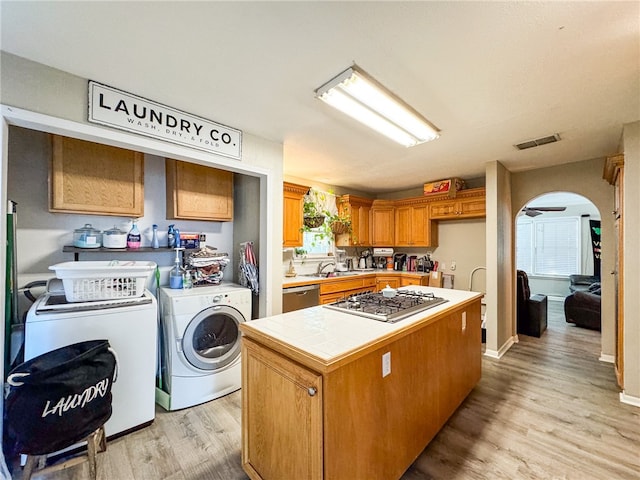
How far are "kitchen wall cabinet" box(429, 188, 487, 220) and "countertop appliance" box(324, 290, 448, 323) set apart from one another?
2631 mm

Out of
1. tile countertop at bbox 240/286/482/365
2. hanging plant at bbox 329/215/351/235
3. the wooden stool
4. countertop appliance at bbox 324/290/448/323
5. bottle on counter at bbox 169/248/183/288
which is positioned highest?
hanging plant at bbox 329/215/351/235

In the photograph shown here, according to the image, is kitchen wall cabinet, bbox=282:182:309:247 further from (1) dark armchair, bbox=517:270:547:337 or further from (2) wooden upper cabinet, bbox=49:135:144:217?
(1) dark armchair, bbox=517:270:547:337

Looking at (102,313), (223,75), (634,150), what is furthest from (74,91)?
(634,150)

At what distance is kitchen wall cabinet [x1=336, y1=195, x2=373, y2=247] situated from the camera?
4.99m

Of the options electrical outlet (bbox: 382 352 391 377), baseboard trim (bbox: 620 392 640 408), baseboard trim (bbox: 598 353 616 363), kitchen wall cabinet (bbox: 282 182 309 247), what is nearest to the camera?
electrical outlet (bbox: 382 352 391 377)

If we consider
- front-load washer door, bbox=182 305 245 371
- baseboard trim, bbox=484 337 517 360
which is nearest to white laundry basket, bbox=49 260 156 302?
front-load washer door, bbox=182 305 245 371

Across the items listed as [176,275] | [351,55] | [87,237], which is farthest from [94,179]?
[351,55]

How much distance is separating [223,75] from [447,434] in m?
2.95

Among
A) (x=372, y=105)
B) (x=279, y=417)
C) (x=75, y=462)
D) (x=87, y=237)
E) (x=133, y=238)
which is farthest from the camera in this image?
(x=133, y=238)

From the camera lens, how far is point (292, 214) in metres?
4.06

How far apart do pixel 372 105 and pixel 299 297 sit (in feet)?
8.06

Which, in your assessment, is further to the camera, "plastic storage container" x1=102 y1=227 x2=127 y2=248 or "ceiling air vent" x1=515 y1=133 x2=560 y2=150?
"ceiling air vent" x1=515 y1=133 x2=560 y2=150

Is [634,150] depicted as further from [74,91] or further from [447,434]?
[74,91]

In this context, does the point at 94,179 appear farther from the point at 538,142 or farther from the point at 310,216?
the point at 538,142
